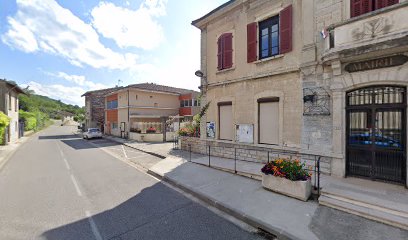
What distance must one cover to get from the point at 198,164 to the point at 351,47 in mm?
7396

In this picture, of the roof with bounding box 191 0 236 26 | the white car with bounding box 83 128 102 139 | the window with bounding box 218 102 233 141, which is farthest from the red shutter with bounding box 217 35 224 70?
the white car with bounding box 83 128 102 139

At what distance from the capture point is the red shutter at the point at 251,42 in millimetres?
9008

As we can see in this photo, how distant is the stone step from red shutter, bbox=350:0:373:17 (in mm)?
5806

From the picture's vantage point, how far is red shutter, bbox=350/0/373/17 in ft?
19.9

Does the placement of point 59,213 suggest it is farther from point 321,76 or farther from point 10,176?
point 321,76

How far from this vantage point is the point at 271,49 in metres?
8.69

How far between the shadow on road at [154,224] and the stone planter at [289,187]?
2087 mm

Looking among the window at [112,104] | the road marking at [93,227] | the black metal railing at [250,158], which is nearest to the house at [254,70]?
the black metal railing at [250,158]

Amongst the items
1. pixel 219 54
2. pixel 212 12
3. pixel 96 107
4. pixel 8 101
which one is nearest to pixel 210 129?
pixel 219 54

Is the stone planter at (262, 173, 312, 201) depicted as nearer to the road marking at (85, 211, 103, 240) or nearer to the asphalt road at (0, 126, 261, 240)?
the asphalt road at (0, 126, 261, 240)

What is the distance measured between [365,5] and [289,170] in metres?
5.81

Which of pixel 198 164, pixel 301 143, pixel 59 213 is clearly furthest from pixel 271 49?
pixel 59 213

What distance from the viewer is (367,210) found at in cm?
445

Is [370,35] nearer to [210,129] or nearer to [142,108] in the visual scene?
[210,129]
